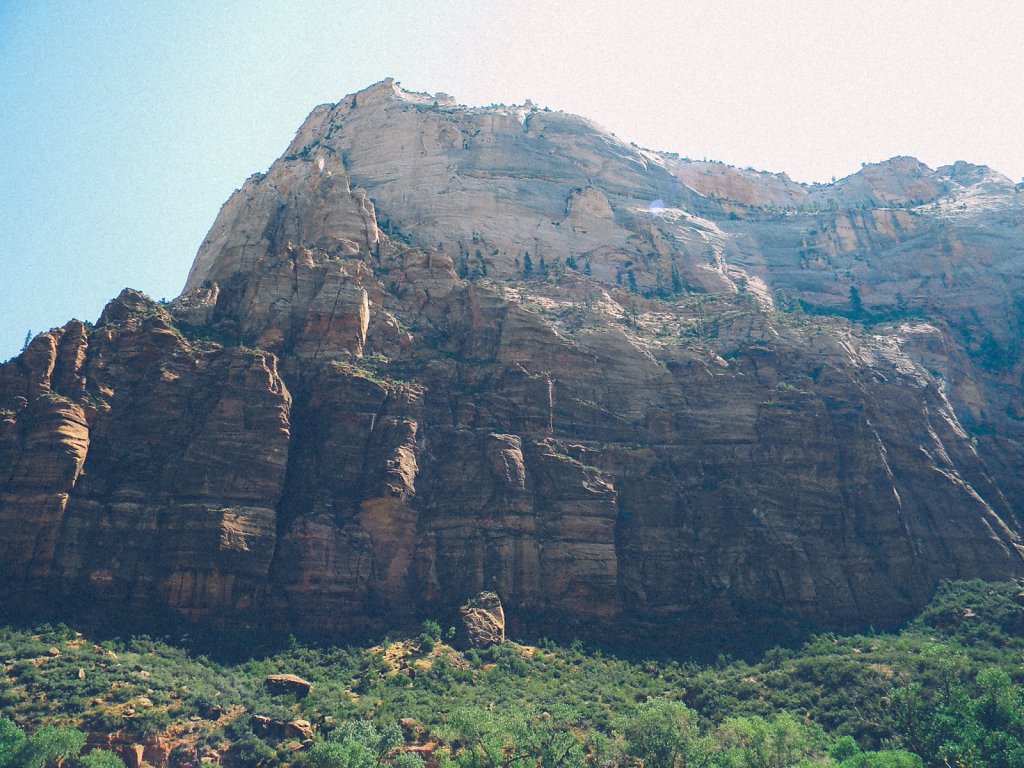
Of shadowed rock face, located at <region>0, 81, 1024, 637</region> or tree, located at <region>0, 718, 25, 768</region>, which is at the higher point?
shadowed rock face, located at <region>0, 81, 1024, 637</region>

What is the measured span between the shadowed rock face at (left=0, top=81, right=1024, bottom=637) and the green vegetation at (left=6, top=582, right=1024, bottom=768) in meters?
4.27

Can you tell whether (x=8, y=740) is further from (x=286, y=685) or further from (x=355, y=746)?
(x=355, y=746)

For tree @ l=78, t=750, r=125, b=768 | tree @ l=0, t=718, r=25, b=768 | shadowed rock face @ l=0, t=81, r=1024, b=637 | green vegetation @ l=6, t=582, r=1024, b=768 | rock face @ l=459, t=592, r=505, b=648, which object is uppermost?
shadowed rock face @ l=0, t=81, r=1024, b=637

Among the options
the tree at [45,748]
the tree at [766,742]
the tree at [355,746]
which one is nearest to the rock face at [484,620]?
the tree at [355,746]

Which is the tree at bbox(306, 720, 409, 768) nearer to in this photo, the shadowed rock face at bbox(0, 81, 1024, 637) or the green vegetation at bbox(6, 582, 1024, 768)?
the green vegetation at bbox(6, 582, 1024, 768)

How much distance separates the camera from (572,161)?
127500 millimetres

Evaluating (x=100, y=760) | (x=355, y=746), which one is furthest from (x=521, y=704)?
(x=100, y=760)

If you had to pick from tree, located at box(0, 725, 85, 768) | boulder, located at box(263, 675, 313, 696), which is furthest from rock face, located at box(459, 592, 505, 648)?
tree, located at box(0, 725, 85, 768)

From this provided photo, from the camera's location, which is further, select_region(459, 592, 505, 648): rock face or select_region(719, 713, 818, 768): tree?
select_region(459, 592, 505, 648): rock face

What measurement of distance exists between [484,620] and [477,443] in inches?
591

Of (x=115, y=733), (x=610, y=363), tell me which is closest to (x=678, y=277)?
(x=610, y=363)

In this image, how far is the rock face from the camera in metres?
60.1

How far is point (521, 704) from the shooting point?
53.6 m

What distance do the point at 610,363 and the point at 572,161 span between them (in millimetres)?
55494
